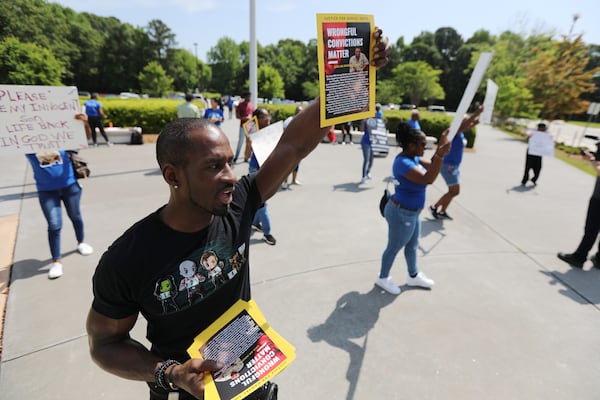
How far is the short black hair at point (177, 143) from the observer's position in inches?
46.1

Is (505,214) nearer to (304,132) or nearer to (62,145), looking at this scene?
(304,132)

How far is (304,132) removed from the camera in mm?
1681

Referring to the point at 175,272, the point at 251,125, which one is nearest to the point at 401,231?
the point at 175,272

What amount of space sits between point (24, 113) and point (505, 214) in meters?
7.93

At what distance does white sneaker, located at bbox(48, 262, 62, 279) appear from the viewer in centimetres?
373

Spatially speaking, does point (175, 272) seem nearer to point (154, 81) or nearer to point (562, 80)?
point (562, 80)

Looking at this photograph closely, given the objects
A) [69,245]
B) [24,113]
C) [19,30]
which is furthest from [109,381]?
[19,30]

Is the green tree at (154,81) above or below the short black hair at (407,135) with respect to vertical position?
above

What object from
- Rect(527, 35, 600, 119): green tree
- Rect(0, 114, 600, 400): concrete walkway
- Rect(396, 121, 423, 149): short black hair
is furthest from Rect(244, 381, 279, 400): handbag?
Rect(527, 35, 600, 119): green tree

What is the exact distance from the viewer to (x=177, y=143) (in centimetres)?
117

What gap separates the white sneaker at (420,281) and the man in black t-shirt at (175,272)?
3032 millimetres

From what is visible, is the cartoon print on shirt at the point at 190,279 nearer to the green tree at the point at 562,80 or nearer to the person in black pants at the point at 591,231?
the person in black pants at the point at 591,231

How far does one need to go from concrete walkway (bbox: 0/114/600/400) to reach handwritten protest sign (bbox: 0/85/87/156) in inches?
58.8

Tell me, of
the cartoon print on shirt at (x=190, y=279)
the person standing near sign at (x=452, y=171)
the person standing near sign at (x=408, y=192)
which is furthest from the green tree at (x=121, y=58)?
the cartoon print on shirt at (x=190, y=279)
